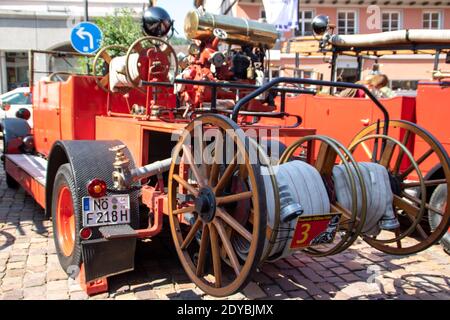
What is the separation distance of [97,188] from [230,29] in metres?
2.37

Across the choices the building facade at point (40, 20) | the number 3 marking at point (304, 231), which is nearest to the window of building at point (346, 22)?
the building facade at point (40, 20)

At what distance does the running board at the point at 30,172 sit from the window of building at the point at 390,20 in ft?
77.8

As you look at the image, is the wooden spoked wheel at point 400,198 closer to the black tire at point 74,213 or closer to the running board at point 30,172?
the black tire at point 74,213

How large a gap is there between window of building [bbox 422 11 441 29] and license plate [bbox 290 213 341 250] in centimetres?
2678

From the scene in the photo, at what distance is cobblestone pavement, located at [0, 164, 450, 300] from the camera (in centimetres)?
370

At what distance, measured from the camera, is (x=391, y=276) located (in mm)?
4230

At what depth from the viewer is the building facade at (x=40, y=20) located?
2125 centimetres

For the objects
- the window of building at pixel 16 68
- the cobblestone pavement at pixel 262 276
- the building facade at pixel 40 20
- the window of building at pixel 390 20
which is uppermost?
the window of building at pixel 390 20

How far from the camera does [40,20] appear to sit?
21.6 meters

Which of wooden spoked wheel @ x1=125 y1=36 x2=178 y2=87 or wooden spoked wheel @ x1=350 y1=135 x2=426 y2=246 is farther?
wooden spoked wheel @ x1=125 y1=36 x2=178 y2=87

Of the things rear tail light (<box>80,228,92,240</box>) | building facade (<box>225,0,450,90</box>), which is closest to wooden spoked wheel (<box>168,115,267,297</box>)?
rear tail light (<box>80,228,92,240</box>)

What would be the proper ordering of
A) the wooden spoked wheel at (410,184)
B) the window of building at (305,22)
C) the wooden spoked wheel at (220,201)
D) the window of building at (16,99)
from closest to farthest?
the wooden spoked wheel at (220,201) → the wooden spoked wheel at (410,184) → the window of building at (16,99) → the window of building at (305,22)

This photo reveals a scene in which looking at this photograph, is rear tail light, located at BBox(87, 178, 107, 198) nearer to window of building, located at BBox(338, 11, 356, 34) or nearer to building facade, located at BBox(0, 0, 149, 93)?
building facade, located at BBox(0, 0, 149, 93)

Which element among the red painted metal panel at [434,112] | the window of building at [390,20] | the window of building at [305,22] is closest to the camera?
the red painted metal panel at [434,112]
